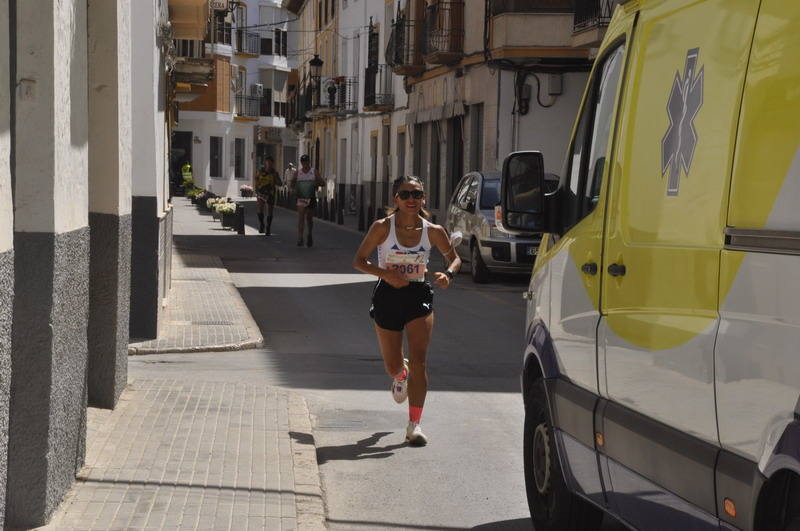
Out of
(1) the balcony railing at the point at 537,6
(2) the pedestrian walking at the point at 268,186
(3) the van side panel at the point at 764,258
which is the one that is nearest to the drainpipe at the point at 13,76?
(3) the van side panel at the point at 764,258

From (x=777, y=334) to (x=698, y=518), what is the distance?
832 millimetres

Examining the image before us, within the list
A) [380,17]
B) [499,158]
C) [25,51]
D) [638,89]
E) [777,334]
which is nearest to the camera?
[777,334]

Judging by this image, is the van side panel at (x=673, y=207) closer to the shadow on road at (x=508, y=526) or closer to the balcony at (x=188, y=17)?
the shadow on road at (x=508, y=526)

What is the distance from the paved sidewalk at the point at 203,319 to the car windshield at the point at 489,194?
3866mm

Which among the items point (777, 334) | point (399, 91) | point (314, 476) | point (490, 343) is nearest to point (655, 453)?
point (777, 334)

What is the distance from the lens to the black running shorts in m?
8.59

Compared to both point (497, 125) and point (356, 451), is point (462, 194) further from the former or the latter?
point (356, 451)

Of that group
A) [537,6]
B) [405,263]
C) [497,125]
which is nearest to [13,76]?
[405,263]

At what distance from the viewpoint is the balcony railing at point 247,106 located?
261ft

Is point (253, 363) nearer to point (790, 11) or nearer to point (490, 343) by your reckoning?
point (490, 343)

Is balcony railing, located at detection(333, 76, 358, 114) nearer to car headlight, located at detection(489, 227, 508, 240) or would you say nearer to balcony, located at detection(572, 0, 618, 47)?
balcony, located at detection(572, 0, 618, 47)

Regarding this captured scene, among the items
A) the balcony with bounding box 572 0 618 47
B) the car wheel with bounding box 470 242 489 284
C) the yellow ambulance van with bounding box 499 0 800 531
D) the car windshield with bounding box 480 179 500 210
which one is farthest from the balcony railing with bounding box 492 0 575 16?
the yellow ambulance van with bounding box 499 0 800 531

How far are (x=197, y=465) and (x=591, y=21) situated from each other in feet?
61.7

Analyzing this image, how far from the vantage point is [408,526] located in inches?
260
